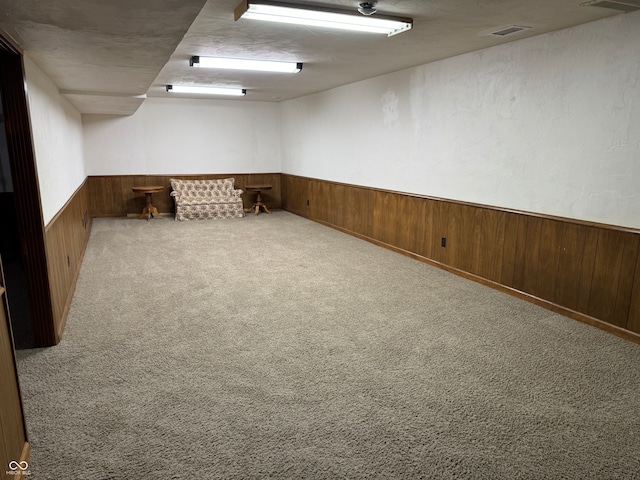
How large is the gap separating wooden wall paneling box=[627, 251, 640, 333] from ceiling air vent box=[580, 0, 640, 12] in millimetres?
1635

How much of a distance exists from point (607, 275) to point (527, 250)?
2.37ft

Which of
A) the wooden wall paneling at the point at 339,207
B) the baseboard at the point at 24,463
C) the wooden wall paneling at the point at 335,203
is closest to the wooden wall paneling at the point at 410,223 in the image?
the wooden wall paneling at the point at 339,207

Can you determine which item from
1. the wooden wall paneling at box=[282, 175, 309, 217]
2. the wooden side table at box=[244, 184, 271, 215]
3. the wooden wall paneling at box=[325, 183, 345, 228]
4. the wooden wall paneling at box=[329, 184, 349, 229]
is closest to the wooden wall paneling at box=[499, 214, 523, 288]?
the wooden wall paneling at box=[329, 184, 349, 229]

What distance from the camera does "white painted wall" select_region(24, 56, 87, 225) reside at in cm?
322

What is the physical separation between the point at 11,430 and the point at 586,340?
3379mm

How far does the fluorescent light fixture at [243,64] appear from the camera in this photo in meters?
4.54

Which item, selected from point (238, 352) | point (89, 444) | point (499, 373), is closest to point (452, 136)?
point (499, 373)

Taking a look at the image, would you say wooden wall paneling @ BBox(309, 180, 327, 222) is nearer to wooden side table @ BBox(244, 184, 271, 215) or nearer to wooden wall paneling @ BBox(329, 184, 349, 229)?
wooden wall paneling @ BBox(329, 184, 349, 229)

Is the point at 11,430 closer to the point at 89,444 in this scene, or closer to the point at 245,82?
the point at 89,444

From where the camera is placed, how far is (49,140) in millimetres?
3887

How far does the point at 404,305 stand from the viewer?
12.6ft

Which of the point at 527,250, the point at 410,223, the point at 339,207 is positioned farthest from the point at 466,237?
the point at 339,207

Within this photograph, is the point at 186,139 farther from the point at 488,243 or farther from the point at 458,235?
the point at 488,243

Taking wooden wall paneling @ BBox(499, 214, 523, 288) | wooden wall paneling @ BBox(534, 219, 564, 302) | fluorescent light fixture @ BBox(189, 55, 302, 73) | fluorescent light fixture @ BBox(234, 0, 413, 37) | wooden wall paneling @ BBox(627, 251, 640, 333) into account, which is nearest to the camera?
fluorescent light fixture @ BBox(234, 0, 413, 37)
